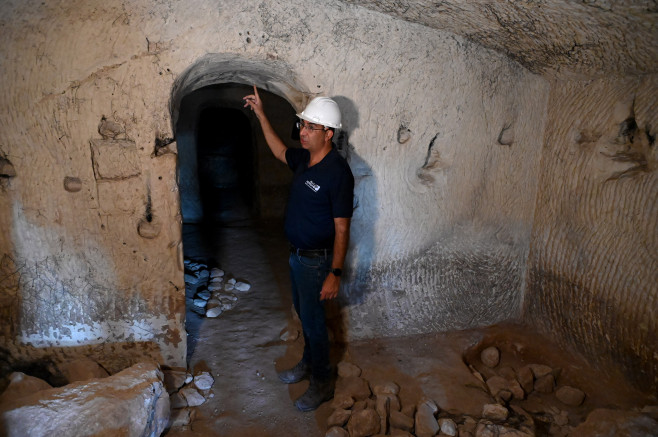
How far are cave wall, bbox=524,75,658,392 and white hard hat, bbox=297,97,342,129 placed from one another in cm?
191

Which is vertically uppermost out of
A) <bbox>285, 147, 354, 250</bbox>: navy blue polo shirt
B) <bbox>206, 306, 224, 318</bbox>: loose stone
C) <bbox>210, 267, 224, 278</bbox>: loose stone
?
<bbox>285, 147, 354, 250</bbox>: navy blue polo shirt

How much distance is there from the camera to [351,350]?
342 cm

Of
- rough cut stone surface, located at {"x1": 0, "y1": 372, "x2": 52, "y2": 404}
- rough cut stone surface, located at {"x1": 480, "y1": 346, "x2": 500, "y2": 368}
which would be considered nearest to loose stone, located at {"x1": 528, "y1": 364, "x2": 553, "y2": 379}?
rough cut stone surface, located at {"x1": 480, "y1": 346, "x2": 500, "y2": 368}

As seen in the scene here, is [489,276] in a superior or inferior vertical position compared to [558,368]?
superior

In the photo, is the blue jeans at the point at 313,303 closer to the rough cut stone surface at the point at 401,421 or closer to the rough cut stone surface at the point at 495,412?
the rough cut stone surface at the point at 401,421

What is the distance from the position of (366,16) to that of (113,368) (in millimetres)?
3019

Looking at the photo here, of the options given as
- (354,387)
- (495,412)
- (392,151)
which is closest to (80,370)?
(354,387)

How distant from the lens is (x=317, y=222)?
8.42ft

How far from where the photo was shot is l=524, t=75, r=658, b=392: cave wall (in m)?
2.70

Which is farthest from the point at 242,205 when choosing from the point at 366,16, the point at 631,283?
the point at 631,283

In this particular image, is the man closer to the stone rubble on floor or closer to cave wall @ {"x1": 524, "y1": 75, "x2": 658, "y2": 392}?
the stone rubble on floor

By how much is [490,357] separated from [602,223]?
4.42 ft

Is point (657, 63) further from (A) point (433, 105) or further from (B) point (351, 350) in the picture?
(B) point (351, 350)

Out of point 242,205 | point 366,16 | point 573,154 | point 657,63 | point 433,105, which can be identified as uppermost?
point 366,16
